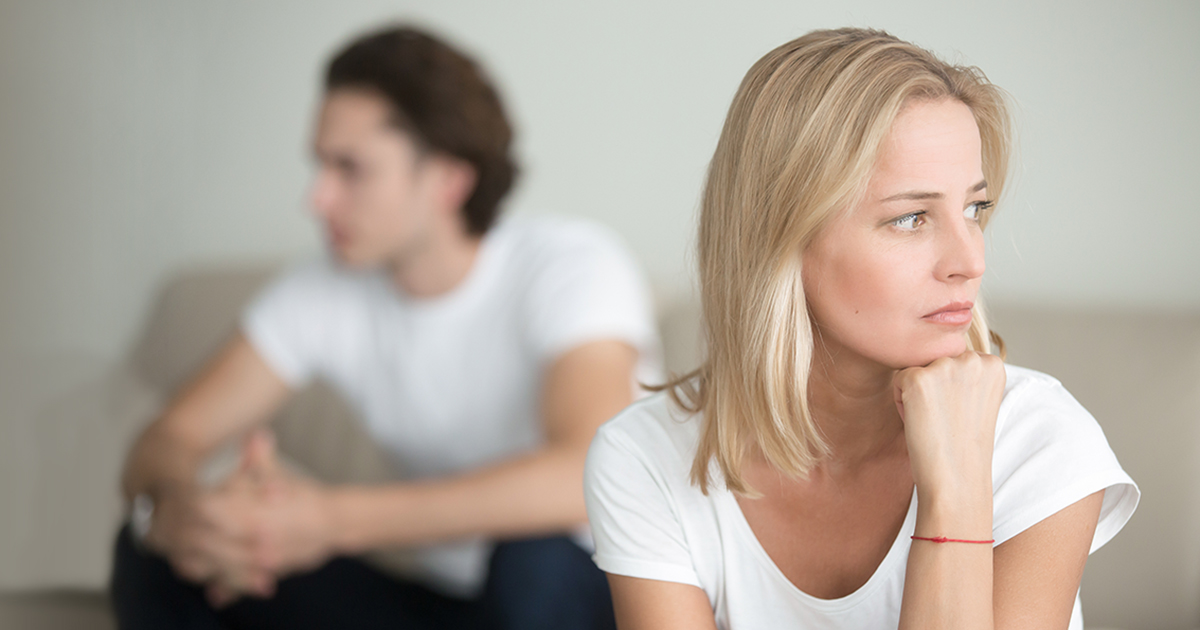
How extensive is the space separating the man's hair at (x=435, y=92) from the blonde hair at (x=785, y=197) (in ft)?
2.57

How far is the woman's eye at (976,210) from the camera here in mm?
650

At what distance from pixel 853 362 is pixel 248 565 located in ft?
2.87

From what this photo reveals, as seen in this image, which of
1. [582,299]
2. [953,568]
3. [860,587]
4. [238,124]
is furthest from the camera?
[238,124]

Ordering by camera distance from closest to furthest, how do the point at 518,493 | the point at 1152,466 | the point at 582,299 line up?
the point at 1152,466
the point at 518,493
the point at 582,299

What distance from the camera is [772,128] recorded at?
65 centimetres

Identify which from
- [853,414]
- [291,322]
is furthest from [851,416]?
[291,322]

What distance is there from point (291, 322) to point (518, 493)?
553mm

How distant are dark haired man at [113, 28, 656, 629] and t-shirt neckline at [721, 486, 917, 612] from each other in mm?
455

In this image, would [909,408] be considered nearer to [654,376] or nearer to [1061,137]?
[1061,137]

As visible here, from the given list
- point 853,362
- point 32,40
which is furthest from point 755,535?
point 32,40

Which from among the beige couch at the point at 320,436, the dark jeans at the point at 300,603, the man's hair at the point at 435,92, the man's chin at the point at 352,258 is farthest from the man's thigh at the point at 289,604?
the man's hair at the point at 435,92

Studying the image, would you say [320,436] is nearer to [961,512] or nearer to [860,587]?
[860,587]

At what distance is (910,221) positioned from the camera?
2.09 feet

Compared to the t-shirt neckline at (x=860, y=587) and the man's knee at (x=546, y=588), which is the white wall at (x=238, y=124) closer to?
the man's knee at (x=546, y=588)
